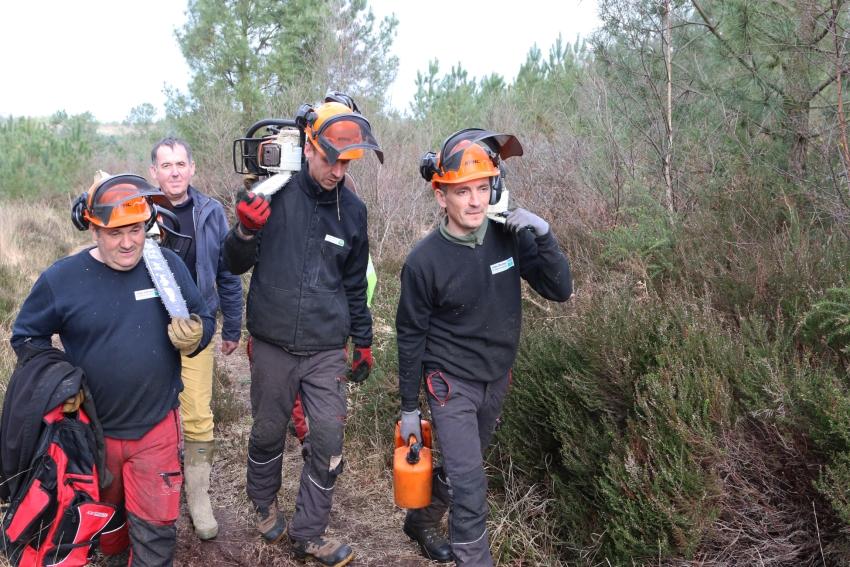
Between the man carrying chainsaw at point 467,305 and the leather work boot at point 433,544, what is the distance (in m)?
0.56

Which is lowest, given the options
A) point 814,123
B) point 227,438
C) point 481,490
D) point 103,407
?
point 227,438

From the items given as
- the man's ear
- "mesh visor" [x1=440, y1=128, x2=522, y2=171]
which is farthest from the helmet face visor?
the man's ear

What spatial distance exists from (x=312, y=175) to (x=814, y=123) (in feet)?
13.0

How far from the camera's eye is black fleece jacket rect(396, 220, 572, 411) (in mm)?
3518

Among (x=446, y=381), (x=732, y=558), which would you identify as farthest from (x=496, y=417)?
(x=732, y=558)

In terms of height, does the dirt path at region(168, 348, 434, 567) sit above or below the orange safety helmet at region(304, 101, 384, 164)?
below

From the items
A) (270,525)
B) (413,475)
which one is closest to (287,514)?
(270,525)

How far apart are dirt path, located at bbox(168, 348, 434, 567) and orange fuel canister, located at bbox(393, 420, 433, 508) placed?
30.9 inches

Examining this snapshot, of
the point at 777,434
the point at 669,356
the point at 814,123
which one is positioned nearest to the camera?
the point at 777,434

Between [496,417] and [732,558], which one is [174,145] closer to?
[496,417]

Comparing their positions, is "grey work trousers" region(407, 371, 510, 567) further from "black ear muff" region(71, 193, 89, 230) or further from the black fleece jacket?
"black ear muff" region(71, 193, 89, 230)

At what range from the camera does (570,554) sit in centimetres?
379

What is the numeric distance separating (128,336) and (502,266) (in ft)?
6.10

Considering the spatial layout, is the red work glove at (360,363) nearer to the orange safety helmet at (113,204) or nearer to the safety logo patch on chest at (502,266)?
the safety logo patch on chest at (502,266)
